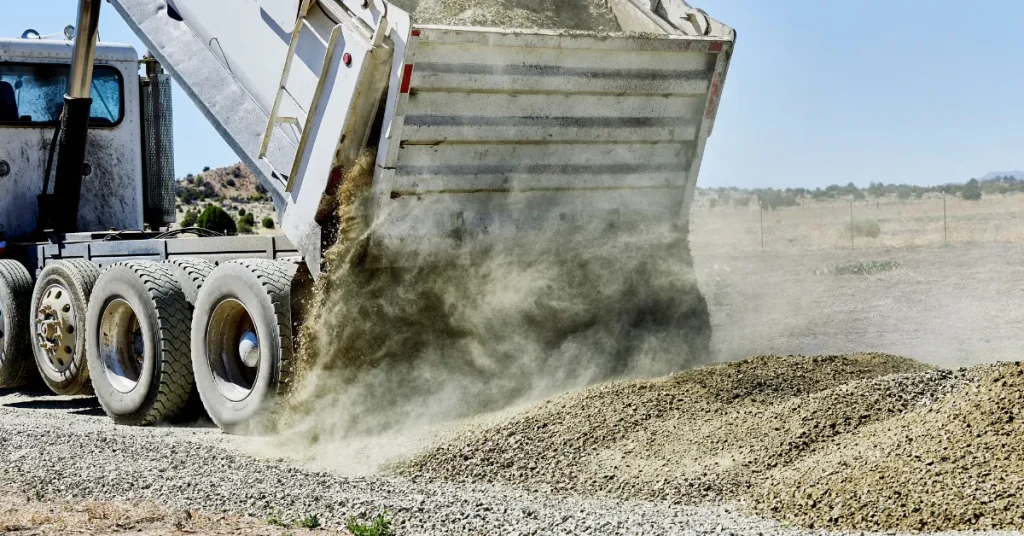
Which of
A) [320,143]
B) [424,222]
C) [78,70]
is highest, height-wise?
[78,70]

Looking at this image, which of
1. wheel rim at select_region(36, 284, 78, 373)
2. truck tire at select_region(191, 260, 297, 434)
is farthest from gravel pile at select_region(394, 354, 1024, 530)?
wheel rim at select_region(36, 284, 78, 373)

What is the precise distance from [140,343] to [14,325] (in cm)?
176

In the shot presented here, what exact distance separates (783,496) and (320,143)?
3519 millimetres

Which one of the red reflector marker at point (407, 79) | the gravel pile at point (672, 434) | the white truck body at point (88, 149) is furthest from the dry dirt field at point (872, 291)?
the white truck body at point (88, 149)

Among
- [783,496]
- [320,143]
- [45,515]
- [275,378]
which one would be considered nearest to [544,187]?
[320,143]

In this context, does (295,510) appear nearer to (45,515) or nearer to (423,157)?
(45,515)

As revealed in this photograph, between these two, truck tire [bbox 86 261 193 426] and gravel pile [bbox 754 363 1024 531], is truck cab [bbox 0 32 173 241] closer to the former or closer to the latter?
truck tire [bbox 86 261 193 426]

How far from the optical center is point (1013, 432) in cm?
588

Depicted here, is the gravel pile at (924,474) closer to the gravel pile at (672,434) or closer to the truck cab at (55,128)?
the gravel pile at (672,434)

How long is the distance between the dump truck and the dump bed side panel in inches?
0.5

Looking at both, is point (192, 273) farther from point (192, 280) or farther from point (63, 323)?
point (63, 323)

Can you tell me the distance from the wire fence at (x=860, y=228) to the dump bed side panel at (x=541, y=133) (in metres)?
13.4

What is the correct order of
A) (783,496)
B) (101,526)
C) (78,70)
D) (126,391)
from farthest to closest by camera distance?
(78,70), (126,391), (783,496), (101,526)

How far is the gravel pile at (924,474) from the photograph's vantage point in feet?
17.1
